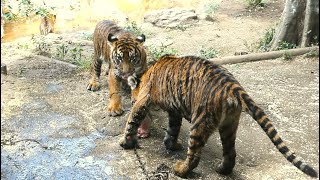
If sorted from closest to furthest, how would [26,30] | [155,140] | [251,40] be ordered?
1. [155,140]
2. [251,40]
3. [26,30]

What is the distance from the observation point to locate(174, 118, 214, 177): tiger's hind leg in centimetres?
393

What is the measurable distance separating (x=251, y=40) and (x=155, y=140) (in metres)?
5.38

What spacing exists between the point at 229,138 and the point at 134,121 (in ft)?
3.74

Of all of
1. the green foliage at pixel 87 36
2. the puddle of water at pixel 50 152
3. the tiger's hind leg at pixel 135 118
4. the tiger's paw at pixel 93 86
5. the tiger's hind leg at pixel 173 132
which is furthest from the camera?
the green foliage at pixel 87 36

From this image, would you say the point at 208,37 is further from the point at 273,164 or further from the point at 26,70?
the point at 273,164

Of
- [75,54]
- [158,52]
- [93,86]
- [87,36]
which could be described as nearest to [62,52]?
[75,54]

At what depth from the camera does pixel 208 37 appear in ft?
33.6

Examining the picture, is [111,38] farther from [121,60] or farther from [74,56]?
[74,56]

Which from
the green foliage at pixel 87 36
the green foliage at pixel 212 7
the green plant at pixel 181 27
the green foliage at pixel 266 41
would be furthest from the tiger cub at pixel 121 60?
the green foliage at pixel 212 7

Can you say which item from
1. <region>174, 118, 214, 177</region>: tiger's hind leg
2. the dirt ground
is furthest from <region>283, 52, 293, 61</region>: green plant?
<region>174, 118, 214, 177</region>: tiger's hind leg

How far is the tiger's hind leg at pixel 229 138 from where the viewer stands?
3.95 metres

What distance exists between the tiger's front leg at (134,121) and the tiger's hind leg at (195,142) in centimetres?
75

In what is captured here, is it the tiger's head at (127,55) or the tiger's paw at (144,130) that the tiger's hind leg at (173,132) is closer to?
the tiger's paw at (144,130)

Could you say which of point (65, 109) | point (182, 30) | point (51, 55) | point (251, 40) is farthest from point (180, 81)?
point (182, 30)
